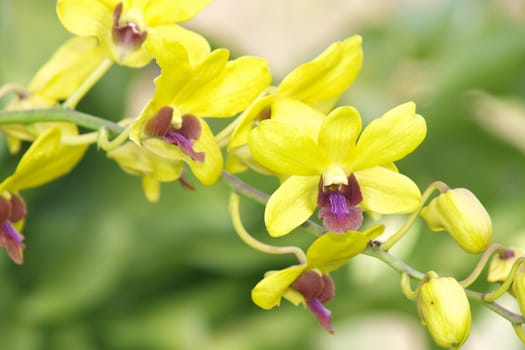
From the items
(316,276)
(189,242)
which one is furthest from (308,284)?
(189,242)

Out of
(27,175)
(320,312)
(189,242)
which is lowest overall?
(189,242)

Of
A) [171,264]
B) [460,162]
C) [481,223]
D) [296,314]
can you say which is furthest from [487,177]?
[481,223]

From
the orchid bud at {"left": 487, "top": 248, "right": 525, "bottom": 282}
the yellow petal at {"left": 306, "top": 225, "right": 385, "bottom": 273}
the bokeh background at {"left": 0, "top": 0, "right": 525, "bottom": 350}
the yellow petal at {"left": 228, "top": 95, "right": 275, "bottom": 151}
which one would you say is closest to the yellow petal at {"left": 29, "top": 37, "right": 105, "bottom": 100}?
the yellow petal at {"left": 228, "top": 95, "right": 275, "bottom": 151}

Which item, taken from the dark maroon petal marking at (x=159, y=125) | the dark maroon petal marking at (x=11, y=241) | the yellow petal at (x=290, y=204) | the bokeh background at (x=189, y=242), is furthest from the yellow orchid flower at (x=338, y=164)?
the bokeh background at (x=189, y=242)

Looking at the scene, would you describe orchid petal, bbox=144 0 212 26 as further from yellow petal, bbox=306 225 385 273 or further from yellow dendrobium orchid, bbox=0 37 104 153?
yellow petal, bbox=306 225 385 273

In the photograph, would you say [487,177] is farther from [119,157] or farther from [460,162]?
[119,157]

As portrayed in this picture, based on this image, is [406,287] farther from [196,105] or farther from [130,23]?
[130,23]

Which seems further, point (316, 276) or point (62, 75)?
point (62, 75)
